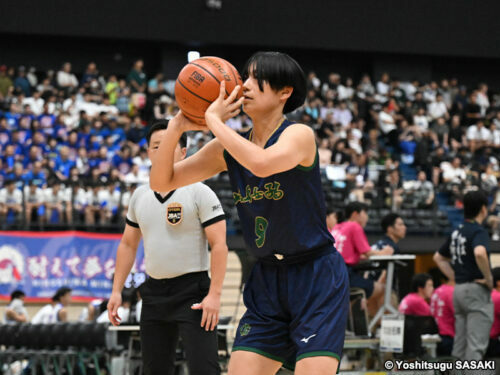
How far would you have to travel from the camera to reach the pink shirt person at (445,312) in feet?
29.7

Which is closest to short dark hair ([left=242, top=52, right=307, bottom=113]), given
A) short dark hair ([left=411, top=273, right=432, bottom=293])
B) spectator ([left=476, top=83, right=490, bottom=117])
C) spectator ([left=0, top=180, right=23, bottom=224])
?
short dark hair ([left=411, top=273, right=432, bottom=293])

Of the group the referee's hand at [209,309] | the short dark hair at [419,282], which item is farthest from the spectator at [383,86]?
the referee's hand at [209,309]

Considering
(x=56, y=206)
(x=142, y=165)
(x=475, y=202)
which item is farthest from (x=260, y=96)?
(x=142, y=165)

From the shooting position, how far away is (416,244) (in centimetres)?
1684

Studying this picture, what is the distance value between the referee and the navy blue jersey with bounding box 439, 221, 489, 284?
3804 mm

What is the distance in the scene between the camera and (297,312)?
342 cm

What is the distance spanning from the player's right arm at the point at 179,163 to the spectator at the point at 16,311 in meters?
8.96

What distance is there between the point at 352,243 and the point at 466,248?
141 centimetres

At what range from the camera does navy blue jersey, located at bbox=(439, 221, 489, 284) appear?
805cm

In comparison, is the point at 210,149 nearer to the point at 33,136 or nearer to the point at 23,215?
the point at 23,215

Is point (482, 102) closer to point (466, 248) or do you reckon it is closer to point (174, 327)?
point (466, 248)

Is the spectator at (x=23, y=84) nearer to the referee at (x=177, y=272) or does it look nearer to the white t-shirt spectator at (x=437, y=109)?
the white t-shirt spectator at (x=437, y=109)

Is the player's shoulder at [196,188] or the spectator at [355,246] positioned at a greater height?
the player's shoulder at [196,188]

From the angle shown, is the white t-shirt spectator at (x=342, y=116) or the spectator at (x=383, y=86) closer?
the white t-shirt spectator at (x=342, y=116)
